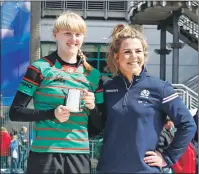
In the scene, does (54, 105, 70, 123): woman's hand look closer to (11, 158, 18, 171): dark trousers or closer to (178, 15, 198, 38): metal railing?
(11, 158, 18, 171): dark trousers

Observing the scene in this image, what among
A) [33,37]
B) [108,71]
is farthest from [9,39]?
[108,71]

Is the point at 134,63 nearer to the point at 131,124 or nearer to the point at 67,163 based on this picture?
the point at 131,124

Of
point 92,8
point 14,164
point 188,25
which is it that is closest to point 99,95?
point 14,164

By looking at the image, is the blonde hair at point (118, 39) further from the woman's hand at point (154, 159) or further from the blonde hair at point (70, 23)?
the woman's hand at point (154, 159)

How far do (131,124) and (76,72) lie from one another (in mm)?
458

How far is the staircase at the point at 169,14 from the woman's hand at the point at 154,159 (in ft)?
52.5

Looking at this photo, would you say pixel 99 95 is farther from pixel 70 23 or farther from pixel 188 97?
pixel 188 97

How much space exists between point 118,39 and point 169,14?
59.3 ft

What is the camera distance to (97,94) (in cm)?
315

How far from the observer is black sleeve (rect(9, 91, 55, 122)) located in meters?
2.98

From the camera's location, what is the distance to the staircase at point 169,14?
1905 centimetres

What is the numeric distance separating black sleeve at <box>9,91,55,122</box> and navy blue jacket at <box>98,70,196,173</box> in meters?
0.38

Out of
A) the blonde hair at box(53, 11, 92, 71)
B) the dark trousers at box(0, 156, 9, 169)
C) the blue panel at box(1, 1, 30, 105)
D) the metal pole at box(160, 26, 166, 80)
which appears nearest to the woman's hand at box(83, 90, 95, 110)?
the blonde hair at box(53, 11, 92, 71)

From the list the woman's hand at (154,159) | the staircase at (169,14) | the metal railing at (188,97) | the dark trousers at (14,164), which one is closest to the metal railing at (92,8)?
the staircase at (169,14)
